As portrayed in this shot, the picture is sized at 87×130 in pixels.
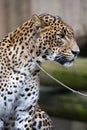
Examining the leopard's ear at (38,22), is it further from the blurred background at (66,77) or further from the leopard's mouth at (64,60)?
the blurred background at (66,77)

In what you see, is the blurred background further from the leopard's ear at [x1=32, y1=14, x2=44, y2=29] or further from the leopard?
the leopard's ear at [x1=32, y1=14, x2=44, y2=29]

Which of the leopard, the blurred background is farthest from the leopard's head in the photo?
the blurred background

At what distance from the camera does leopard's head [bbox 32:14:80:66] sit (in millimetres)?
7523

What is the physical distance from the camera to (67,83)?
899 centimetres

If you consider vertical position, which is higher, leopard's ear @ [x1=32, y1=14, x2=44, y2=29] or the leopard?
leopard's ear @ [x1=32, y1=14, x2=44, y2=29]

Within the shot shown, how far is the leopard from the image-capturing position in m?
7.55

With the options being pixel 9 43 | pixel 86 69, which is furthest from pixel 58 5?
pixel 9 43

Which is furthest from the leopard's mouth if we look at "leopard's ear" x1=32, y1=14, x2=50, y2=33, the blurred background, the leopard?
the blurred background

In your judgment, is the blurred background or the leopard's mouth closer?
the leopard's mouth

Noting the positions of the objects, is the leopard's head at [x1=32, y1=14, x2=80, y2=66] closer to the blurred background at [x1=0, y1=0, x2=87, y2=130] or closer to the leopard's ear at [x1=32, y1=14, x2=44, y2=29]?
the leopard's ear at [x1=32, y1=14, x2=44, y2=29]

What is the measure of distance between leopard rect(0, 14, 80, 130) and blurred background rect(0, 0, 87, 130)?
3.98 ft

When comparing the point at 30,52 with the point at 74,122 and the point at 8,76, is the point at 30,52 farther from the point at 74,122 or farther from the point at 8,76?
the point at 74,122

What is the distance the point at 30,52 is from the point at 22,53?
85mm

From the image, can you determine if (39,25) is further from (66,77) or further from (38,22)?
(66,77)
